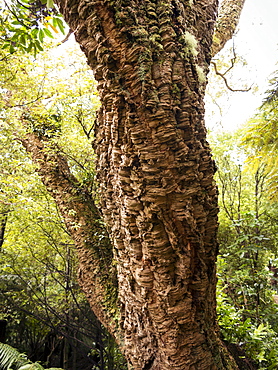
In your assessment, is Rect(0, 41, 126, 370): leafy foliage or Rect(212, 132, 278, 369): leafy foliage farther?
Rect(0, 41, 126, 370): leafy foliage

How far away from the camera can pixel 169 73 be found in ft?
4.07

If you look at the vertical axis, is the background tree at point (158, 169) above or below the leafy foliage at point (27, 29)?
below

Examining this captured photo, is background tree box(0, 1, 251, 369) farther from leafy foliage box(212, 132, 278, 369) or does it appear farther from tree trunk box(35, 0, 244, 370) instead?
leafy foliage box(212, 132, 278, 369)

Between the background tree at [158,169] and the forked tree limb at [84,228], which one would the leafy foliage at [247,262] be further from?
the forked tree limb at [84,228]

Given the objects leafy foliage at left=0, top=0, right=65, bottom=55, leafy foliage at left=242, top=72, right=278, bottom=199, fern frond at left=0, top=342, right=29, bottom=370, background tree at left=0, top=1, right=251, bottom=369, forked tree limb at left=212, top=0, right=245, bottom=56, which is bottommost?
fern frond at left=0, top=342, right=29, bottom=370

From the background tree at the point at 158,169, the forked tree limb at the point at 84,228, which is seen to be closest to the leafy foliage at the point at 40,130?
the forked tree limb at the point at 84,228

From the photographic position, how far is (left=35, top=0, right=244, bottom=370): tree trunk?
1.23 meters

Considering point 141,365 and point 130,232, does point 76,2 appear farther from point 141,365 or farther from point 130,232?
point 141,365

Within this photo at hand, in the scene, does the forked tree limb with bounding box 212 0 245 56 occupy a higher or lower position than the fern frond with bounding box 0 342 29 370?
higher

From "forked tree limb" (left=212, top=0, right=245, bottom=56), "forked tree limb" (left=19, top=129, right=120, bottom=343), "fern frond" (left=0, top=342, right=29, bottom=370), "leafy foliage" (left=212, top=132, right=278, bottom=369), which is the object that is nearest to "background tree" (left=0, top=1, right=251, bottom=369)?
"forked tree limb" (left=19, top=129, right=120, bottom=343)

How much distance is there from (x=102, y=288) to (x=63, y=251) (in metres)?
2.49

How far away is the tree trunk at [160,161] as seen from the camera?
1.23m

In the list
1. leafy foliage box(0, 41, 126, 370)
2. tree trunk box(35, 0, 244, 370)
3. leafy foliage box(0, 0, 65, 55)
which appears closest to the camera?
tree trunk box(35, 0, 244, 370)

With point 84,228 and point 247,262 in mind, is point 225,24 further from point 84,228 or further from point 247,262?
point 247,262
